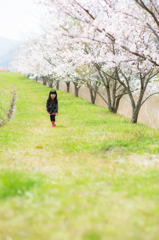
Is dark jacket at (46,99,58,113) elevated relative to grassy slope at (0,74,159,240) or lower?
elevated

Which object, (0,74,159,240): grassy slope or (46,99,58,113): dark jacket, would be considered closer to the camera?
(0,74,159,240): grassy slope

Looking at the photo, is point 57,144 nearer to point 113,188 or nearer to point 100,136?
point 100,136

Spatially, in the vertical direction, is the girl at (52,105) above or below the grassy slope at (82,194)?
above

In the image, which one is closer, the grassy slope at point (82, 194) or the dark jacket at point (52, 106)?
the grassy slope at point (82, 194)

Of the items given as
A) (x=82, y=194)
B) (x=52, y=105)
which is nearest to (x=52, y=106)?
(x=52, y=105)

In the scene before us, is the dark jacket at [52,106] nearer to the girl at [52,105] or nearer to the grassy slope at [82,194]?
the girl at [52,105]

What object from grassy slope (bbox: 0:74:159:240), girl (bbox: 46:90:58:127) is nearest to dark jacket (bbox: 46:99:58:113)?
girl (bbox: 46:90:58:127)

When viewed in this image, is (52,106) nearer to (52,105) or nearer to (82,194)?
(52,105)

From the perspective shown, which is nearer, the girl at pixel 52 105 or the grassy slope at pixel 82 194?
the grassy slope at pixel 82 194

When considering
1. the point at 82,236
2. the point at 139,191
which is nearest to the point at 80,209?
the point at 82,236

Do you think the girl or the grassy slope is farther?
the girl

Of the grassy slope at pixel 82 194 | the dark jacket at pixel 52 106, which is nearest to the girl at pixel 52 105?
the dark jacket at pixel 52 106

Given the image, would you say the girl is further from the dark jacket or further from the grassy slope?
the grassy slope

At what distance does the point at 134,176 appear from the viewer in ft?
15.6
